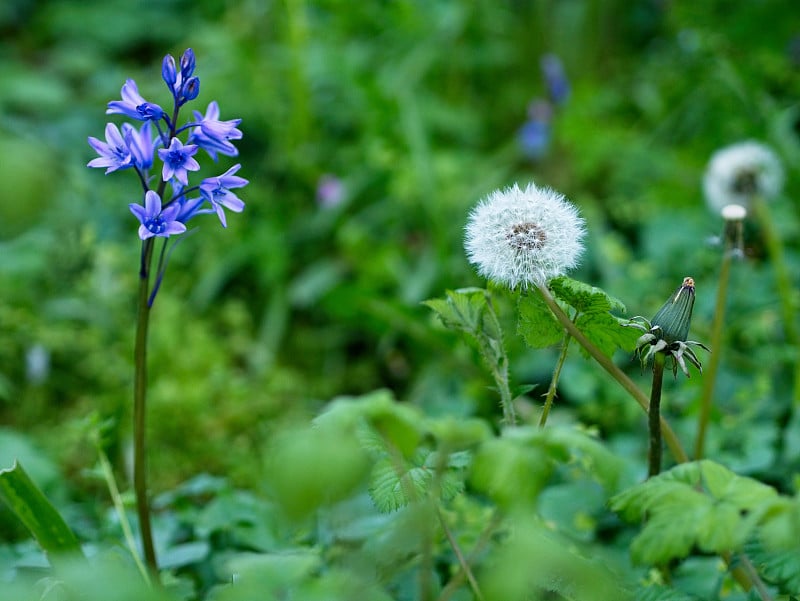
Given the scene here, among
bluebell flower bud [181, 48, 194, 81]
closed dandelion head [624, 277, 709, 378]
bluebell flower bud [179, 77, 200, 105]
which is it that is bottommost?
closed dandelion head [624, 277, 709, 378]

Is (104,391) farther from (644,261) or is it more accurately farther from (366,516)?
(644,261)

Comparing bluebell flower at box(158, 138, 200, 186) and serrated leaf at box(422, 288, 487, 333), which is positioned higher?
bluebell flower at box(158, 138, 200, 186)

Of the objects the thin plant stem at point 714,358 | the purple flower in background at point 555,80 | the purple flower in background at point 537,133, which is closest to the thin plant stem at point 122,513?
the thin plant stem at point 714,358

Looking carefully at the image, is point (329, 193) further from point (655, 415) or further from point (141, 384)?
point (655, 415)

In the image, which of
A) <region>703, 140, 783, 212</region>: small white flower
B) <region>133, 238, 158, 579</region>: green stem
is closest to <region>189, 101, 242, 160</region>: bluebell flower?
<region>133, 238, 158, 579</region>: green stem

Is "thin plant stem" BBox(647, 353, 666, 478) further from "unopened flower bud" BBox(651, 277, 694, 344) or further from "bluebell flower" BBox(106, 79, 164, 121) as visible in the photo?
"bluebell flower" BBox(106, 79, 164, 121)

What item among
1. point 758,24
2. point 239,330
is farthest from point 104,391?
point 758,24

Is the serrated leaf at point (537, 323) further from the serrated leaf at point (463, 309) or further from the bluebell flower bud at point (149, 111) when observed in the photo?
the bluebell flower bud at point (149, 111)

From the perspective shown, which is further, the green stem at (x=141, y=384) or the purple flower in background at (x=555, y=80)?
the purple flower in background at (x=555, y=80)

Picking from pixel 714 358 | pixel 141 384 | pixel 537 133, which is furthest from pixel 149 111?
pixel 537 133
